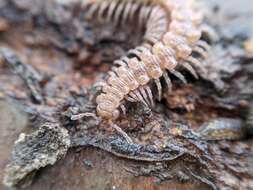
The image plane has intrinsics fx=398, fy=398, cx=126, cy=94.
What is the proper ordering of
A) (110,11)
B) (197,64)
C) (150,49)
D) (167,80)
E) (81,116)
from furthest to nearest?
(110,11) < (197,64) < (150,49) < (167,80) < (81,116)

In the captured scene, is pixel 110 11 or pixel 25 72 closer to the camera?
pixel 25 72

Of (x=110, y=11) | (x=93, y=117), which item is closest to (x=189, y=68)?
(x=93, y=117)

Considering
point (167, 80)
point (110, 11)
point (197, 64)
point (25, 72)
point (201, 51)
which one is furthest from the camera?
point (110, 11)

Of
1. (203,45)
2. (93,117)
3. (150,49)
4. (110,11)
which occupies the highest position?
(110,11)

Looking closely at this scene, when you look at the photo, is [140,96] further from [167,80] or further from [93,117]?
[93,117]

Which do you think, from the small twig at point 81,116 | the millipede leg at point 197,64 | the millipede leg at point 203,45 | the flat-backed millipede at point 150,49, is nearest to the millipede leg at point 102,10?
the flat-backed millipede at point 150,49

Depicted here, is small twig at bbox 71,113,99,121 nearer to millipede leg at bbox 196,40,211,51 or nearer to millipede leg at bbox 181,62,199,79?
millipede leg at bbox 181,62,199,79

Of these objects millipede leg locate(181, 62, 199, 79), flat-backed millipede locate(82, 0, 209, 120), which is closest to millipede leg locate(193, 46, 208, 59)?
flat-backed millipede locate(82, 0, 209, 120)

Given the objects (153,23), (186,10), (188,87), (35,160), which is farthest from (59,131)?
(186,10)

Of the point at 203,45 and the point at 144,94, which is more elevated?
the point at 203,45

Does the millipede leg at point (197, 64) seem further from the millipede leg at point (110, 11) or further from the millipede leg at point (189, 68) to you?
the millipede leg at point (110, 11)
